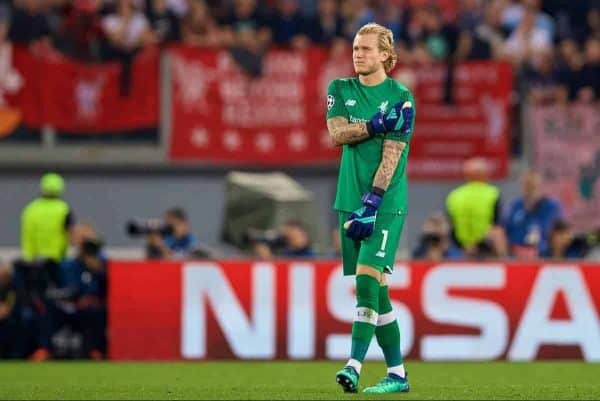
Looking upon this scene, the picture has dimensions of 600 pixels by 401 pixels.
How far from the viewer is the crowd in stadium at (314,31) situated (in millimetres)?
22078

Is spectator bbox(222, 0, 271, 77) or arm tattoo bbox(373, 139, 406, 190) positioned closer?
arm tattoo bbox(373, 139, 406, 190)

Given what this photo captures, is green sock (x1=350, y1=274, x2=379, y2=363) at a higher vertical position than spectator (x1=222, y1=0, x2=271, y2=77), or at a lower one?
lower

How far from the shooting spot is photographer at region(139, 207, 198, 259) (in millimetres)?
17672

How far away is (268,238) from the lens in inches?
713

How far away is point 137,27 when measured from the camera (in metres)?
22.3

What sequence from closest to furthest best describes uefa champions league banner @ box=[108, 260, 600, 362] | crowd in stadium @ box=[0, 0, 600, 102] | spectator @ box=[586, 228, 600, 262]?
uefa champions league banner @ box=[108, 260, 600, 362] → spectator @ box=[586, 228, 600, 262] → crowd in stadium @ box=[0, 0, 600, 102]

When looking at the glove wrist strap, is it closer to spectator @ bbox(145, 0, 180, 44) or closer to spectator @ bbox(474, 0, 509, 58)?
spectator @ bbox(145, 0, 180, 44)

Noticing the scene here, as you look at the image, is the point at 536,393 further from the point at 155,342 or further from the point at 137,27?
the point at 137,27

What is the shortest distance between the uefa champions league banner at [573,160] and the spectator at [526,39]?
98 cm

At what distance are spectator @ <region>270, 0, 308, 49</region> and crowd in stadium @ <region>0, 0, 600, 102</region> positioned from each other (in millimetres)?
14

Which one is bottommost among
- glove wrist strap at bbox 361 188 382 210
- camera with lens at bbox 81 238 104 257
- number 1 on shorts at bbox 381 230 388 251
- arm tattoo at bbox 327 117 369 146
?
camera with lens at bbox 81 238 104 257

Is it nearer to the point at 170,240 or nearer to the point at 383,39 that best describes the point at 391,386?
the point at 383,39

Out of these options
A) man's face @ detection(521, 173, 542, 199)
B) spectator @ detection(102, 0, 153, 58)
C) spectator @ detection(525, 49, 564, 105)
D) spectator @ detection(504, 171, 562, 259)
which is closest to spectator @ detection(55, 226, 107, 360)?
spectator @ detection(504, 171, 562, 259)

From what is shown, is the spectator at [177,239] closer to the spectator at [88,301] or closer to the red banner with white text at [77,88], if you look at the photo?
the spectator at [88,301]
